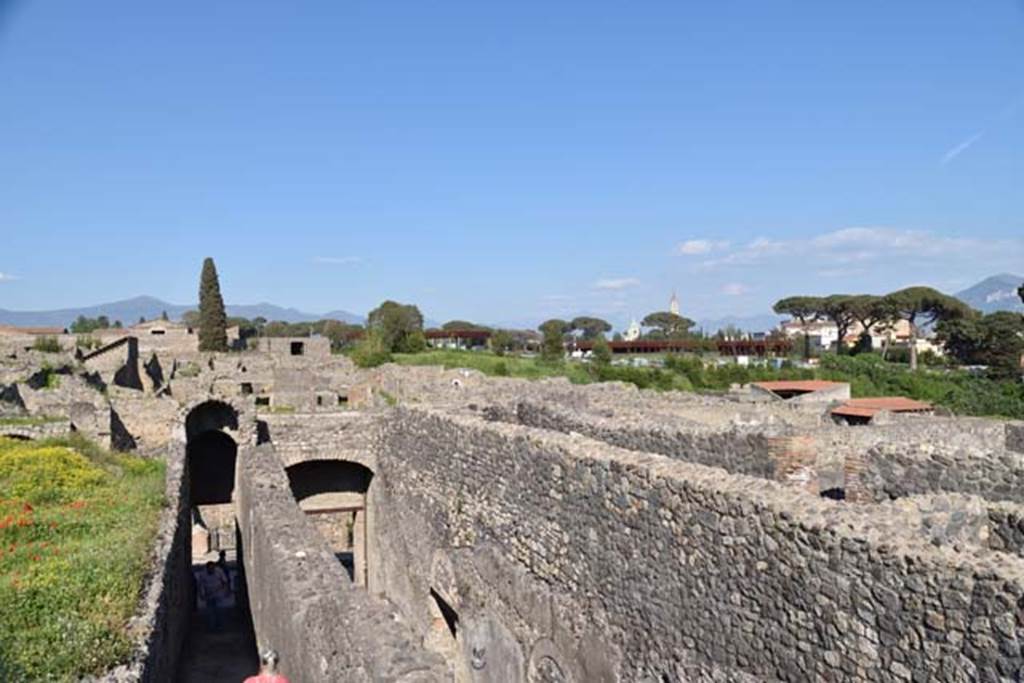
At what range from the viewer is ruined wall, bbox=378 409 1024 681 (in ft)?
13.6

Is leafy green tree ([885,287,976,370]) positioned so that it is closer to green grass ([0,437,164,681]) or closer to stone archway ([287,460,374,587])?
stone archway ([287,460,374,587])

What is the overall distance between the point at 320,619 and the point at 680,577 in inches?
102

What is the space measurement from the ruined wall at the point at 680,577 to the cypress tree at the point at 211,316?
56.1 m

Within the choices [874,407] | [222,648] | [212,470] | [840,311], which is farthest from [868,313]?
[222,648]

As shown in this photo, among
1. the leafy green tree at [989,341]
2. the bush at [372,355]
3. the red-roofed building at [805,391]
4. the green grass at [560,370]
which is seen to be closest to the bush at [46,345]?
the bush at [372,355]

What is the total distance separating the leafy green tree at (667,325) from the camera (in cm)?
11138

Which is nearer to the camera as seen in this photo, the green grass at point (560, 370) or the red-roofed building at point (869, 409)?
the red-roofed building at point (869, 409)

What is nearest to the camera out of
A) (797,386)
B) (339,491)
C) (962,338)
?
(339,491)

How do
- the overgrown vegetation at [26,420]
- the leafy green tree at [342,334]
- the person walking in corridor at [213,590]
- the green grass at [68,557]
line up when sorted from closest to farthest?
the green grass at [68,557] → the person walking in corridor at [213,590] → the overgrown vegetation at [26,420] → the leafy green tree at [342,334]

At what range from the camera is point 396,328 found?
69562 millimetres

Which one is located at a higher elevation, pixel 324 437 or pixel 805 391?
pixel 324 437

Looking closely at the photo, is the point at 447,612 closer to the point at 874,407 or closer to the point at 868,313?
the point at 874,407

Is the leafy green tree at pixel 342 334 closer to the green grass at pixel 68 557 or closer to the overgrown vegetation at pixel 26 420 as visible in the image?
the overgrown vegetation at pixel 26 420

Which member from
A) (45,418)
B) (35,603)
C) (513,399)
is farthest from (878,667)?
(45,418)
